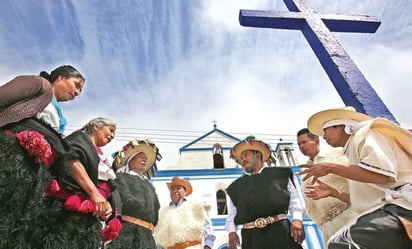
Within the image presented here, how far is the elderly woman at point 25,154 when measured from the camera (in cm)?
170

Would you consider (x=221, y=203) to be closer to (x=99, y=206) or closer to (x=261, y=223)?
(x=261, y=223)

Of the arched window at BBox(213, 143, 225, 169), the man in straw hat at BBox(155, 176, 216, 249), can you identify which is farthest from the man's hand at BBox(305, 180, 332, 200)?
the arched window at BBox(213, 143, 225, 169)

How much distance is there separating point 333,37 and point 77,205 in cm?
295

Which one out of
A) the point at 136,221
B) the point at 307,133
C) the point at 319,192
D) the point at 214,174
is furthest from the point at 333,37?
the point at 214,174

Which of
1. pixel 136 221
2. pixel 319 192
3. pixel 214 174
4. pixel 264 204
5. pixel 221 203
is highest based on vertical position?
pixel 214 174

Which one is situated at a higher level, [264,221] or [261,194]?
[261,194]

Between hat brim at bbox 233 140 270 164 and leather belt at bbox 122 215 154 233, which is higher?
hat brim at bbox 233 140 270 164

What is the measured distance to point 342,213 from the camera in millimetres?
2738

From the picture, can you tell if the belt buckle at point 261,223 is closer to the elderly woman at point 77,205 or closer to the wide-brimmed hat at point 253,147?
the wide-brimmed hat at point 253,147

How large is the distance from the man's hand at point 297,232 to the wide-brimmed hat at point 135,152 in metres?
2.18

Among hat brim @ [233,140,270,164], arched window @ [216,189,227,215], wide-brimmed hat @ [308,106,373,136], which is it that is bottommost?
wide-brimmed hat @ [308,106,373,136]

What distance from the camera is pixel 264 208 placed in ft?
11.1

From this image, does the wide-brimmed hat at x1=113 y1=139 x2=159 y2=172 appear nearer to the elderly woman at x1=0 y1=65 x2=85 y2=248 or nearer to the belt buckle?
the belt buckle

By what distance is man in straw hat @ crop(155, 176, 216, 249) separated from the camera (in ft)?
14.6
